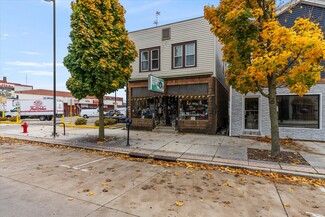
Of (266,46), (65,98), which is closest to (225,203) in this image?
(266,46)

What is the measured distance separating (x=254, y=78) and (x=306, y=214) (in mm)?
4687

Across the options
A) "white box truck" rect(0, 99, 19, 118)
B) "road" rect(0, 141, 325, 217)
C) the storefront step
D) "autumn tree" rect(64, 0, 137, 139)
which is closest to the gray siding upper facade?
the storefront step

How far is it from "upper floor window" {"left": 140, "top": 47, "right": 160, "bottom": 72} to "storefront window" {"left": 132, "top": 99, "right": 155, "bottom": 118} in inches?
99.7

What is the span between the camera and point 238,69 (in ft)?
25.2

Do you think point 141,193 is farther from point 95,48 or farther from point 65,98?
point 65,98

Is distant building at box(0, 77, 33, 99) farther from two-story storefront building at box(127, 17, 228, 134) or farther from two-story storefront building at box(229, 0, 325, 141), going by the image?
two-story storefront building at box(229, 0, 325, 141)

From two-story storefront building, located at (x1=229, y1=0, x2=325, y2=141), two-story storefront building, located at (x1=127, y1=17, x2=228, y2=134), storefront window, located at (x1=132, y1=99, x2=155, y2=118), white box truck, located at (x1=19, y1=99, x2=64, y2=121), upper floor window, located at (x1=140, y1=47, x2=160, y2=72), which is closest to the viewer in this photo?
two-story storefront building, located at (x1=229, y1=0, x2=325, y2=141)

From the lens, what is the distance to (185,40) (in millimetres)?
13531

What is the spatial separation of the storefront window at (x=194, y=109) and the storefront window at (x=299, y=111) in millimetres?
4412

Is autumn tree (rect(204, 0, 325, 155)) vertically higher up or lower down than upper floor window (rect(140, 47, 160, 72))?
lower down

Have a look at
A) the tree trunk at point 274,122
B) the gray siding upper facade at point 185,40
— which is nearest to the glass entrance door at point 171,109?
the gray siding upper facade at point 185,40

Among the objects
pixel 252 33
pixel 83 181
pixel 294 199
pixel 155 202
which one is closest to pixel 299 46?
pixel 252 33

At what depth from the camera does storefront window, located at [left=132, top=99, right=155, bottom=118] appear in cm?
1493

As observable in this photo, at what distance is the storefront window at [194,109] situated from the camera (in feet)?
42.4
